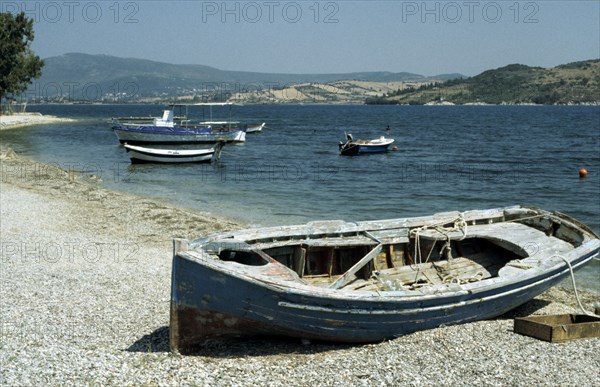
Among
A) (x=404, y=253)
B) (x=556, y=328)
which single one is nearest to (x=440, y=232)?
(x=404, y=253)

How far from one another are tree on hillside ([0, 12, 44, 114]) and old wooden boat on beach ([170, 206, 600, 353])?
3333 inches

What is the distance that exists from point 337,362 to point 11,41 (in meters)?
89.6

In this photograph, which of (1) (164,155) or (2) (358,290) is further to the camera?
(1) (164,155)

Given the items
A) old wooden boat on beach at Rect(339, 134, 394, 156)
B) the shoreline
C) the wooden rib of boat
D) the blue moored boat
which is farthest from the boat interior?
the shoreline

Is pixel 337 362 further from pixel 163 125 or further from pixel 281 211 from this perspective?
pixel 163 125

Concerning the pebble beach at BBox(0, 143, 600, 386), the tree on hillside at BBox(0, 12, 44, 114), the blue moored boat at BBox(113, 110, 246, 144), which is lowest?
the pebble beach at BBox(0, 143, 600, 386)

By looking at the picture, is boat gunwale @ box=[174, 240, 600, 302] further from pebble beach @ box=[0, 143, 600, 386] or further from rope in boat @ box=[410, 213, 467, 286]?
rope in boat @ box=[410, 213, 467, 286]

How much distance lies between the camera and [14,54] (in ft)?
285

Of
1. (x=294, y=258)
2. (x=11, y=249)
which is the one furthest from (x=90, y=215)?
(x=294, y=258)

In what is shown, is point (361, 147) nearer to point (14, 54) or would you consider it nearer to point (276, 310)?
point (276, 310)

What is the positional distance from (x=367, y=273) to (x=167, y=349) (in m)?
4.09

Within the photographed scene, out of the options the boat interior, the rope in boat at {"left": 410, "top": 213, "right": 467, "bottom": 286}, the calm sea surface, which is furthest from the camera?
the calm sea surface

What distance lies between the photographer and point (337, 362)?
372 inches

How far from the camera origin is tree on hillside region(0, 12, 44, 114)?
280 ft
